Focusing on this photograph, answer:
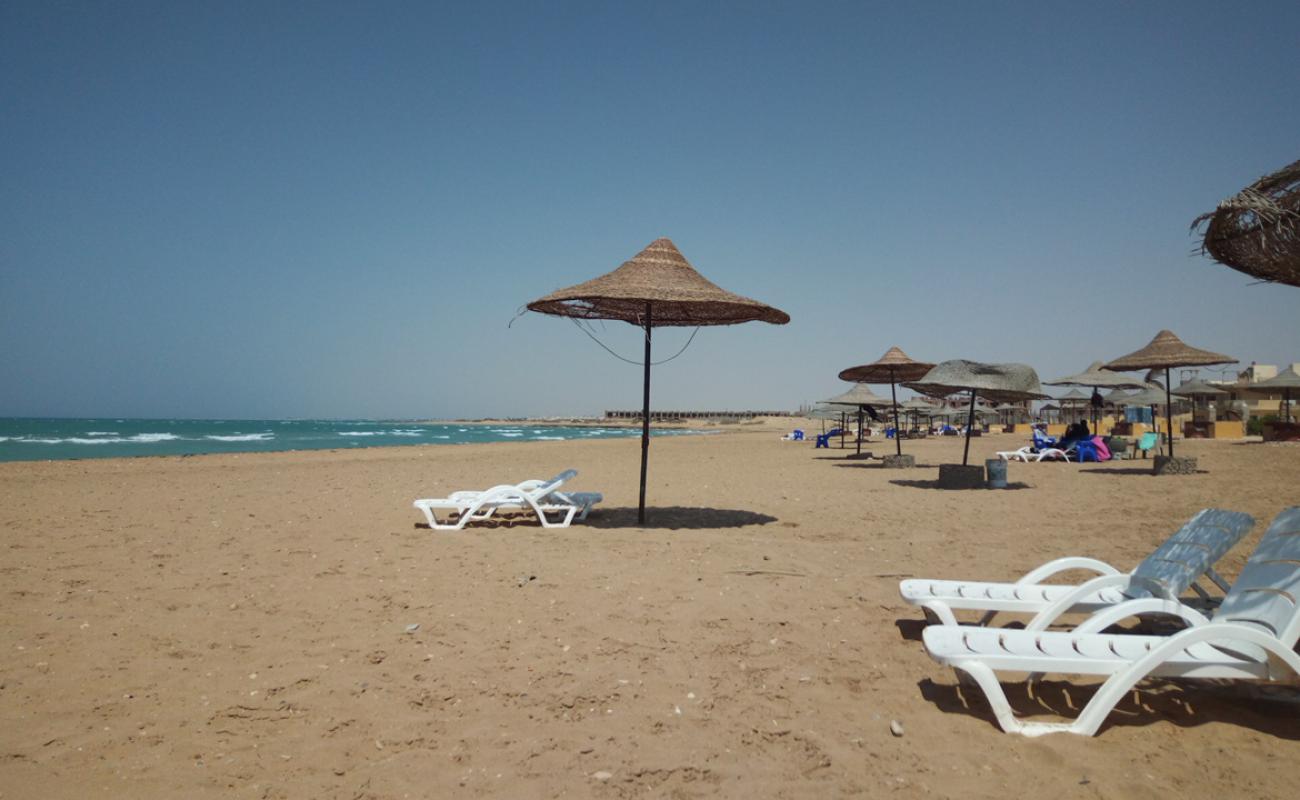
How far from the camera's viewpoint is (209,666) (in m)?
3.24

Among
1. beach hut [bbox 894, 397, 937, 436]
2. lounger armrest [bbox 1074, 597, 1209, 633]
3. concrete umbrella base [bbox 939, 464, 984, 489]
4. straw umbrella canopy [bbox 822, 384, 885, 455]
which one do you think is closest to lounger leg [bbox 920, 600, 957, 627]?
lounger armrest [bbox 1074, 597, 1209, 633]

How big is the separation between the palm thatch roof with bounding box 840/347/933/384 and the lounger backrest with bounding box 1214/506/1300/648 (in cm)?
1131

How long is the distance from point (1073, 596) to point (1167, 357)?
11987 mm

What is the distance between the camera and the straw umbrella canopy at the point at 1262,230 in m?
3.23

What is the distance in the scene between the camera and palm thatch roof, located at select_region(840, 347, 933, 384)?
14188 mm

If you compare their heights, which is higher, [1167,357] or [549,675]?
[1167,357]

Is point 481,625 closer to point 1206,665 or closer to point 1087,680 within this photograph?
point 1087,680

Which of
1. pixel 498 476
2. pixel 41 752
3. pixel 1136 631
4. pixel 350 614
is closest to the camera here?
pixel 41 752

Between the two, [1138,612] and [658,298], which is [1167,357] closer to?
[658,298]

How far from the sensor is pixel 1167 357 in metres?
12.5

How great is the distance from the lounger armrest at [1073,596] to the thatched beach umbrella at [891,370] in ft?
34.8

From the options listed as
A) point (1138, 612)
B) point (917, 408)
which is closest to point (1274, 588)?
point (1138, 612)

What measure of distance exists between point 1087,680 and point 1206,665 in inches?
25.7

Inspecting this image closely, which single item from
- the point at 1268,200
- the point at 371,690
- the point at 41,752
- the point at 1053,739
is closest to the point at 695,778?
the point at 1053,739
